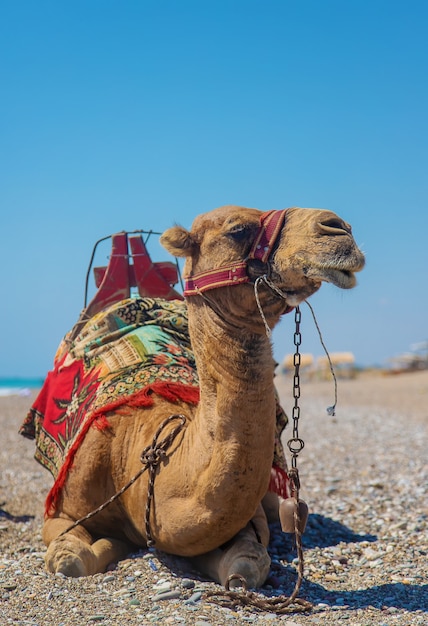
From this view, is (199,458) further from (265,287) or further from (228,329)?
(265,287)

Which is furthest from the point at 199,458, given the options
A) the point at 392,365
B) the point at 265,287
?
the point at 392,365

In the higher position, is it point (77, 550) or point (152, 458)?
point (152, 458)

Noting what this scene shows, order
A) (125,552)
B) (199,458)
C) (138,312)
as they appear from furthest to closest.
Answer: (138,312)
(125,552)
(199,458)

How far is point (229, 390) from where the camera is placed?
14.0 ft

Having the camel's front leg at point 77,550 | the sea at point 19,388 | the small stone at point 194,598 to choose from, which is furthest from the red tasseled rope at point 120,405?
the sea at point 19,388

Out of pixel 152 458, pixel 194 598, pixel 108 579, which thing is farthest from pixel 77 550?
pixel 194 598

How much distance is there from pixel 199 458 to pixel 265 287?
1047mm

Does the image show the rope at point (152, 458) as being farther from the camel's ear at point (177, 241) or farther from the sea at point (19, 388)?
the sea at point (19, 388)

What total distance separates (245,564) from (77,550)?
1062 millimetres

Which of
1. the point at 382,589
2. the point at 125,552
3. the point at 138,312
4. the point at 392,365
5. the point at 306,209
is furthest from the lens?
the point at 392,365

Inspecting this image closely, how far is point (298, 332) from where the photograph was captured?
167 inches

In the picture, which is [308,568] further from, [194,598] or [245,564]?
[194,598]

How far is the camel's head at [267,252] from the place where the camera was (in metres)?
3.88

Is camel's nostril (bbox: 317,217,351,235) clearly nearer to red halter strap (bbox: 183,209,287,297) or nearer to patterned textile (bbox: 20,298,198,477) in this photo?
red halter strap (bbox: 183,209,287,297)
